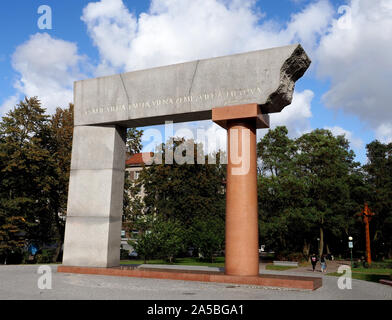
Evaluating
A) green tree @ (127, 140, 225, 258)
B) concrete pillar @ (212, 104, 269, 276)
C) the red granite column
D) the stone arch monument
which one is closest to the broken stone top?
the stone arch monument

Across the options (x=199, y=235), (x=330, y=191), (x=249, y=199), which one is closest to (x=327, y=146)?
(x=330, y=191)

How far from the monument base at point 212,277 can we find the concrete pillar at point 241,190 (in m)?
0.47

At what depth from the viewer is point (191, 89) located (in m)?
14.9

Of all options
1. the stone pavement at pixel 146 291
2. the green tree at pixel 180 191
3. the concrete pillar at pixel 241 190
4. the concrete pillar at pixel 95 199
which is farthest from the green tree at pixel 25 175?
the concrete pillar at pixel 241 190

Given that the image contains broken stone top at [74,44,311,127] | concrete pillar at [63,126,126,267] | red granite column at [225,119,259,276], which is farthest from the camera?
concrete pillar at [63,126,126,267]

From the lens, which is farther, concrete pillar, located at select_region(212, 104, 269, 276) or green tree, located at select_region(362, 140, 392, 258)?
green tree, located at select_region(362, 140, 392, 258)

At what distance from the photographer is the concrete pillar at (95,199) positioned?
Answer: 625 inches

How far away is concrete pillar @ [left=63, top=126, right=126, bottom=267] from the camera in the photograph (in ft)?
52.1

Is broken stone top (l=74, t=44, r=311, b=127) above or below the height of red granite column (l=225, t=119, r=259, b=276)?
above

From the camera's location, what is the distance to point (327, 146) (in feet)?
137

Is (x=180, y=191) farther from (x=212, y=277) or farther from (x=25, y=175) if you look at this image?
(x=212, y=277)

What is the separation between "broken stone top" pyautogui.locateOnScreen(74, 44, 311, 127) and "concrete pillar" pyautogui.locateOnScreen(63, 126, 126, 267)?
890 millimetres

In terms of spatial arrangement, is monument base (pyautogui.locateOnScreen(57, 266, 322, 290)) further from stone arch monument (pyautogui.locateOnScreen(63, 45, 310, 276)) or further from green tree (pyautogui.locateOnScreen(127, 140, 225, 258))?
green tree (pyautogui.locateOnScreen(127, 140, 225, 258))
